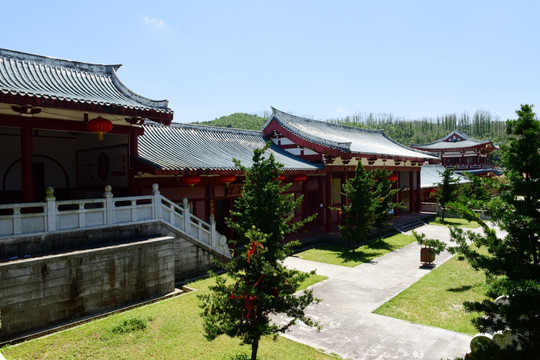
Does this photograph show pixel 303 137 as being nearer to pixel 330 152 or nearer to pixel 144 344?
pixel 330 152

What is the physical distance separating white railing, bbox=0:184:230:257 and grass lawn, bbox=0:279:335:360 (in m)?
2.44

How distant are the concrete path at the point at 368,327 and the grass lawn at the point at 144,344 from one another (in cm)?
70

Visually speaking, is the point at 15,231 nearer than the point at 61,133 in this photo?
Yes

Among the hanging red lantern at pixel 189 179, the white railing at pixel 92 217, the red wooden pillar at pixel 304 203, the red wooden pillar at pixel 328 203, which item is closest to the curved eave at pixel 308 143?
the red wooden pillar at pixel 328 203

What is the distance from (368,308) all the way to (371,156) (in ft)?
41.0

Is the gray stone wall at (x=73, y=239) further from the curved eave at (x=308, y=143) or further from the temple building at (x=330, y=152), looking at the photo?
the curved eave at (x=308, y=143)

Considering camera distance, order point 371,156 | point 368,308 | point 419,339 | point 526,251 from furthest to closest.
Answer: point 371,156 → point 368,308 → point 419,339 → point 526,251

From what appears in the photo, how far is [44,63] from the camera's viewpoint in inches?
466

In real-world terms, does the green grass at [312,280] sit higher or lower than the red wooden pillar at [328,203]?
lower

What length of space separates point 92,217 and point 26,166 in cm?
214

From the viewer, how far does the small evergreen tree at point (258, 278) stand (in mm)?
5594

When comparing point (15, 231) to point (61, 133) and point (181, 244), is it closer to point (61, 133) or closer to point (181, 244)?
point (181, 244)

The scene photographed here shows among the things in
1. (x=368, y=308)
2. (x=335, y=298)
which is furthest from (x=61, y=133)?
(x=368, y=308)

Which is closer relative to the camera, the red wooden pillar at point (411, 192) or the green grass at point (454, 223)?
the green grass at point (454, 223)
